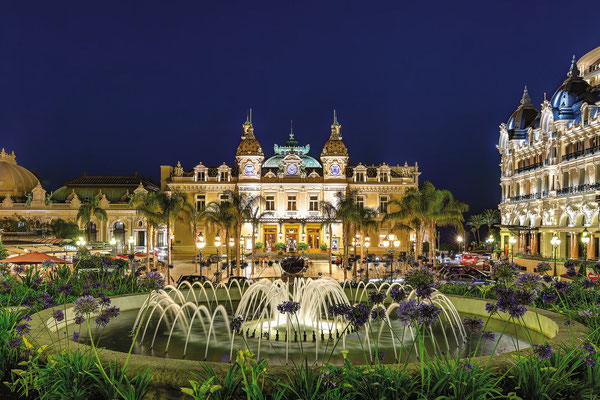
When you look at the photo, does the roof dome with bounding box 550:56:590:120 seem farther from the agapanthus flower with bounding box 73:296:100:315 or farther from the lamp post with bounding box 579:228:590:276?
the agapanthus flower with bounding box 73:296:100:315

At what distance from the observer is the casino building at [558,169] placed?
1751 inches

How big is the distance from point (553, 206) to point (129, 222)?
176ft

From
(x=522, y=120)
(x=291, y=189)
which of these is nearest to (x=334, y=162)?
(x=291, y=189)

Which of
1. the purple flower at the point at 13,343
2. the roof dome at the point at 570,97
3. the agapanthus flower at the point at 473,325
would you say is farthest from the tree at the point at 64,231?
the roof dome at the point at 570,97

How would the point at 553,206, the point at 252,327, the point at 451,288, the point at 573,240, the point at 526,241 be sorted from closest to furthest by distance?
1. the point at 252,327
2. the point at 451,288
3. the point at 573,240
4. the point at 553,206
5. the point at 526,241

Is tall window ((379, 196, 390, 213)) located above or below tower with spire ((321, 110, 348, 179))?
below

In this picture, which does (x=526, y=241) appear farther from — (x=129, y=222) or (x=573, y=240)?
(x=129, y=222)

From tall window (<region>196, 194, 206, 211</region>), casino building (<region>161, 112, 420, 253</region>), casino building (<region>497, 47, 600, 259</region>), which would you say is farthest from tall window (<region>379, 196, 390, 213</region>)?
tall window (<region>196, 194, 206, 211</region>)

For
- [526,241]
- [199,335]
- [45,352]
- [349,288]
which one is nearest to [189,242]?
[526,241]

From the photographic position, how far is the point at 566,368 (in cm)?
691

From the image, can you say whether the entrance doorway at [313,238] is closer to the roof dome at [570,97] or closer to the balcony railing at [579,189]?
the balcony railing at [579,189]

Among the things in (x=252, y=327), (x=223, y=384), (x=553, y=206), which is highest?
(x=553, y=206)

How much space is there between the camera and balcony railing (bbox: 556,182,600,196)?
43037 mm

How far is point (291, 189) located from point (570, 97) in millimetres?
34673
